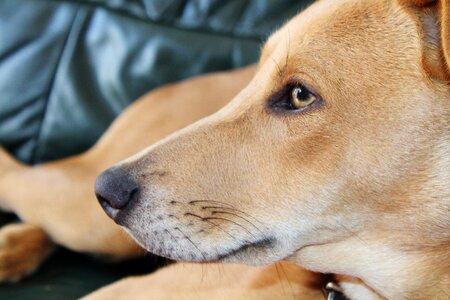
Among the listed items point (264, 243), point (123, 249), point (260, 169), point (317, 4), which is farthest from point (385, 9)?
point (123, 249)

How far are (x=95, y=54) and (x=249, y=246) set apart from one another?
1242 millimetres

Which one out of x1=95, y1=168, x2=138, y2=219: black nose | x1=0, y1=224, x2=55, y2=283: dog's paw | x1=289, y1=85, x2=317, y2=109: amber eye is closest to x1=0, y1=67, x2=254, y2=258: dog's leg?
x1=0, y1=224, x2=55, y2=283: dog's paw

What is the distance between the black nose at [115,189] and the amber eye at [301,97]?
1.10ft

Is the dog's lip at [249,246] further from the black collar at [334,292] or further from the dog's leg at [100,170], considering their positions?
the dog's leg at [100,170]

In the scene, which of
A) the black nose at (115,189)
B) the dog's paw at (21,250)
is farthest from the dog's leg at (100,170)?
the black nose at (115,189)

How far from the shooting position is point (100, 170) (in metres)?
2.05

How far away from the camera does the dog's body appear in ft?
4.33

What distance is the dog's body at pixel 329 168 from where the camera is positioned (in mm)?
1318

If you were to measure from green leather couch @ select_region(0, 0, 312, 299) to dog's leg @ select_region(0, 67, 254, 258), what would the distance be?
0.24 m

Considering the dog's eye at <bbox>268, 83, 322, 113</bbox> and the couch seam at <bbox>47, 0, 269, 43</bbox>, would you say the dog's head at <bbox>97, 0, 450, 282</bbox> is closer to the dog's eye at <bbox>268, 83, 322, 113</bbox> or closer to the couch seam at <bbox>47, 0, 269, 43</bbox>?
the dog's eye at <bbox>268, 83, 322, 113</bbox>

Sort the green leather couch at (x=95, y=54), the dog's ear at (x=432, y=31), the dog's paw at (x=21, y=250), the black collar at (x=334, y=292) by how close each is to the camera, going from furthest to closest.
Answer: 1. the green leather couch at (x=95, y=54)
2. the dog's paw at (x=21, y=250)
3. the black collar at (x=334, y=292)
4. the dog's ear at (x=432, y=31)

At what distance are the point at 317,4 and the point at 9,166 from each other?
118 centimetres

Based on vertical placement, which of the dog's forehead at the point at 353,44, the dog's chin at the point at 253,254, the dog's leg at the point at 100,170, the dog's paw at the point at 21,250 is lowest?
the dog's paw at the point at 21,250

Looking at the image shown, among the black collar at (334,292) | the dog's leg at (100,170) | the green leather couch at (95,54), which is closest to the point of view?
the black collar at (334,292)
